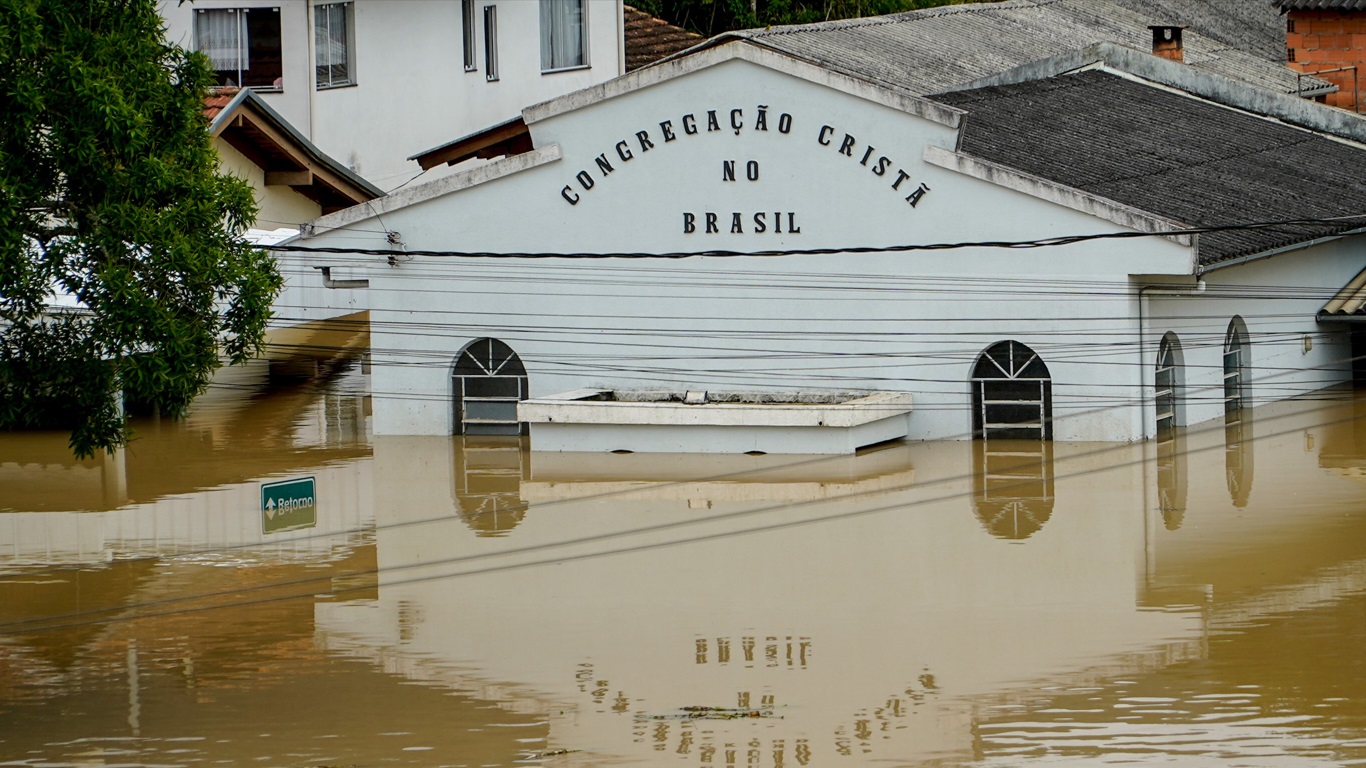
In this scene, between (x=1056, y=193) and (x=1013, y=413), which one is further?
(x=1013, y=413)

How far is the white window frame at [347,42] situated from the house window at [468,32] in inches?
87.3

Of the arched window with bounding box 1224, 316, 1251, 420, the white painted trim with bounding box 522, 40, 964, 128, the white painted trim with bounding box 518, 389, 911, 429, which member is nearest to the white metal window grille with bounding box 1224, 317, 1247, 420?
the arched window with bounding box 1224, 316, 1251, 420

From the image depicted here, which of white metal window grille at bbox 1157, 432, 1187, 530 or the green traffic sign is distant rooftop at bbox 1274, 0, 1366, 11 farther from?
the green traffic sign

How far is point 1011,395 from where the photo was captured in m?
29.4

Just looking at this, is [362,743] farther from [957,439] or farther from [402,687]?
[957,439]

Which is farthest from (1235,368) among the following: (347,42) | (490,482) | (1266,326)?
(347,42)

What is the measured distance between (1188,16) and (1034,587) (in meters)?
35.8

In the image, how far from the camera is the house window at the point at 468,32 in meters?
43.3

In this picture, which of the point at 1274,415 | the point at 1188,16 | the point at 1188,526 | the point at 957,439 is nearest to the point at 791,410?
the point at 957,439

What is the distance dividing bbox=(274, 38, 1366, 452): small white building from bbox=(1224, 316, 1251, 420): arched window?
0.05 metres

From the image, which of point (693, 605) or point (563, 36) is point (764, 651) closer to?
point (693, 605)

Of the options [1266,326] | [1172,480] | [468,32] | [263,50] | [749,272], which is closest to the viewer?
[1172,480]

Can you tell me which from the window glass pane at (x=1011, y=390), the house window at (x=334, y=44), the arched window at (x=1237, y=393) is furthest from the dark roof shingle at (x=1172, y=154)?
the house window at (x=334, y=44)

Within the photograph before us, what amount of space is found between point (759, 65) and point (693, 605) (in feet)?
37.6
